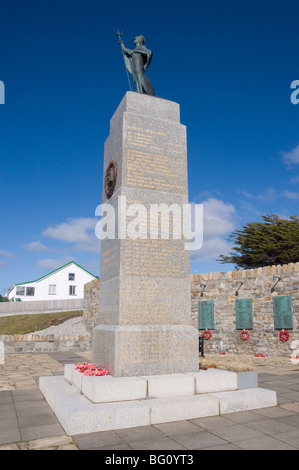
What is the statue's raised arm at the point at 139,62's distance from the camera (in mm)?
7750

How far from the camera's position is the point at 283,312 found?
44.7 feet

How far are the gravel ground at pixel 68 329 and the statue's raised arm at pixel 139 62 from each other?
1767cm

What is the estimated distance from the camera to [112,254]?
6.53 m

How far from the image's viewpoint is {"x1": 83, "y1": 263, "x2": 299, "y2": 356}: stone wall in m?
13.7

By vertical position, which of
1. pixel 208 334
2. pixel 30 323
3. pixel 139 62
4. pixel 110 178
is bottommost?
pixel 30 323

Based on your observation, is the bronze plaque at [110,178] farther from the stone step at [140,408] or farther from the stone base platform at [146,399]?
the stone step at [140,408]

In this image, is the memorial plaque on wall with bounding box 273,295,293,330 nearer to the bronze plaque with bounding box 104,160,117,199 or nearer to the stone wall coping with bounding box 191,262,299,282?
the stone wall coping with bounding box 191,262,299,282

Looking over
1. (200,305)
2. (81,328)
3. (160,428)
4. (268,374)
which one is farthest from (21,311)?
(160,428)

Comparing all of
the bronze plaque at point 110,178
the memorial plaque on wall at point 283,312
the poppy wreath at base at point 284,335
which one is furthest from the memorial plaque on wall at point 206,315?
the bronze plaque at point 110,178

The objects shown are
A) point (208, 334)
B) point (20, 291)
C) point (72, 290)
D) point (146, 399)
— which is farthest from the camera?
point (72, 290)

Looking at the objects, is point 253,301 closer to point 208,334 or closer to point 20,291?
point 208,334

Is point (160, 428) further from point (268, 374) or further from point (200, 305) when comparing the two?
point (200, 305)

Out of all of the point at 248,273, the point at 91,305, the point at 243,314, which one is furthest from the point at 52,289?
the point at 248,273

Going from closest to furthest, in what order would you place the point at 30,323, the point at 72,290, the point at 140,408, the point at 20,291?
the point at 140,408, the point at 30,323, the point at 20,291, the point at 72,290
